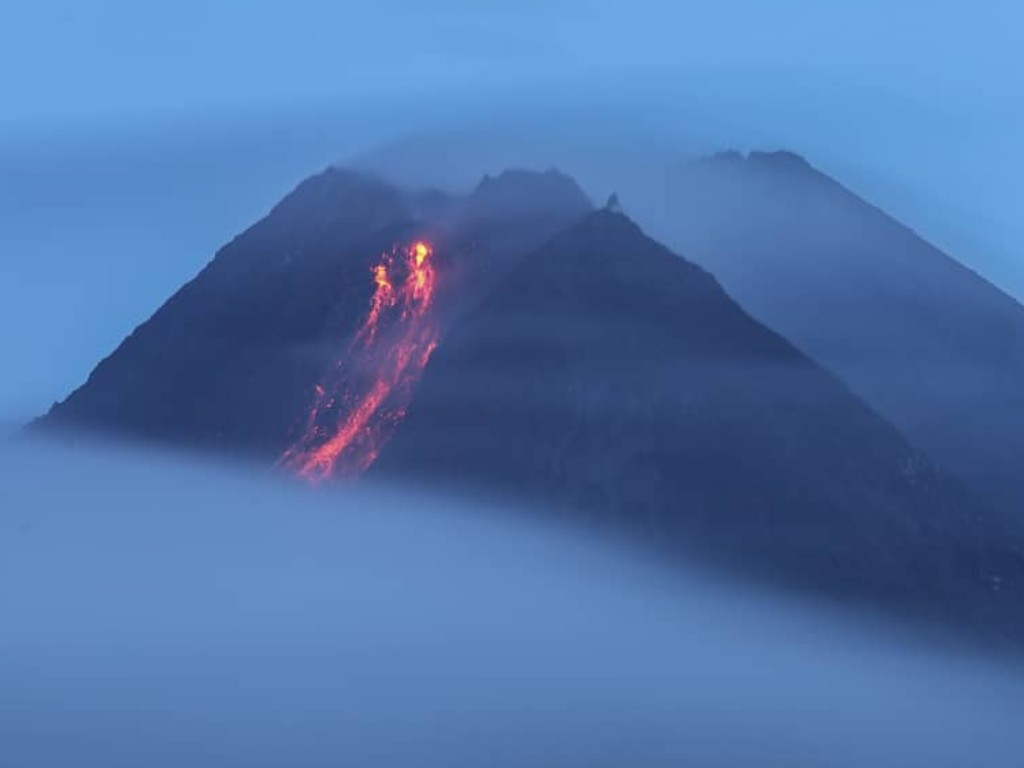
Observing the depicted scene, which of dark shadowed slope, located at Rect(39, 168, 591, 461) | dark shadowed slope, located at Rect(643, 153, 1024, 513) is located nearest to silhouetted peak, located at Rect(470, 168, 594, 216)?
dark shadowed slope, located at Rect(39, 168, 591, 461)

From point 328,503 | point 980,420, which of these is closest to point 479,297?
point 328,503

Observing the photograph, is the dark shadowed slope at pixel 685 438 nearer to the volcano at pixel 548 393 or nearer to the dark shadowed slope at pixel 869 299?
the volcano at pixel 548 393

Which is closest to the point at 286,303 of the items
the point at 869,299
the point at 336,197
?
the point at 336,197

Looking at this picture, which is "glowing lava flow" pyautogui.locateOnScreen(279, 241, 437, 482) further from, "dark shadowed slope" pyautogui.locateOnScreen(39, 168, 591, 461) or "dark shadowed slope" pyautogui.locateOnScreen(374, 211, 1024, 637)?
"dark shadowed slope" pyautogui.locateOnScreen(374, 211, 1024, 637)

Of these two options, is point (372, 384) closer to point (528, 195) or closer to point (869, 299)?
point (528, 195)

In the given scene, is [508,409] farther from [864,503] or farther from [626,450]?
[864,503]

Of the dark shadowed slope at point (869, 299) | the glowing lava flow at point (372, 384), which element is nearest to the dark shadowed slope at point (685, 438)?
the glowing lava flow at point (372, 384)
